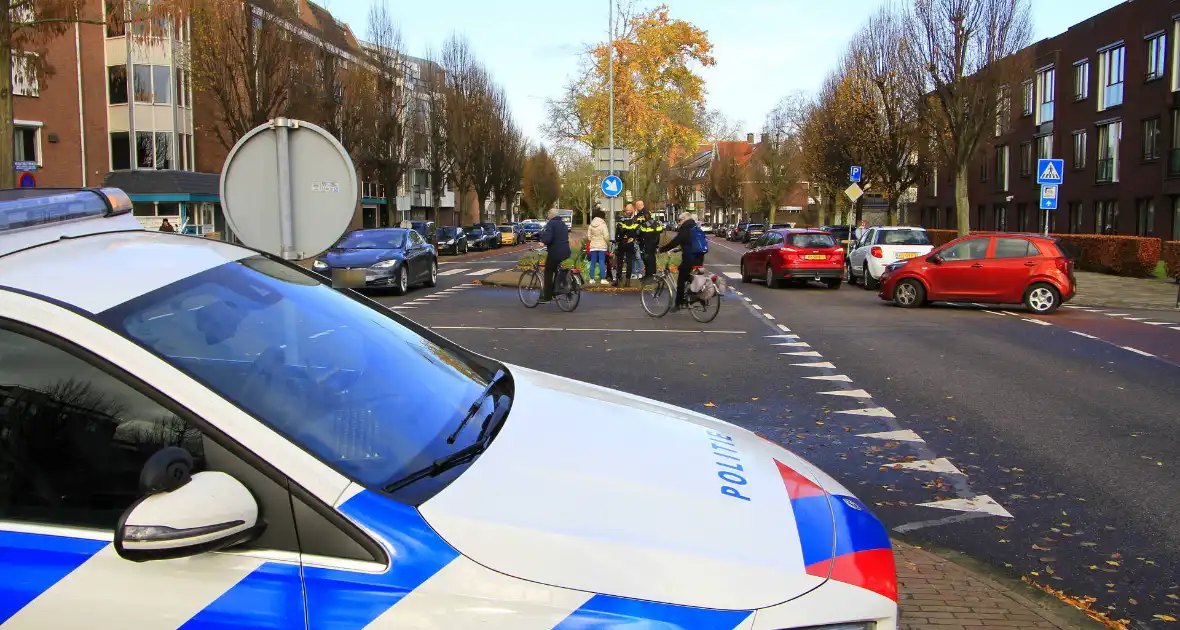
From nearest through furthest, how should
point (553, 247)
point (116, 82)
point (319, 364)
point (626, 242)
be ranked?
1. point (319, 364)
2. point (553, 247)
3. point (626, 242)
4. point (116, 82)

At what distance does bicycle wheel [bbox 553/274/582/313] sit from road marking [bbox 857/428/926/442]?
393 inches

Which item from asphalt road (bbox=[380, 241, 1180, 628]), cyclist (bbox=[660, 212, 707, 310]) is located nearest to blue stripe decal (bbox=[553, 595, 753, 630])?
asphalt road (bbox=[380, 241, 1180, 628])

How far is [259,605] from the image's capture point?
1.90 meters

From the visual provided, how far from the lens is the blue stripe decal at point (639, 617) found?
76.0 inches

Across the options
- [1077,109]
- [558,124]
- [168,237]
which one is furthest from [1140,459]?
[558,124]

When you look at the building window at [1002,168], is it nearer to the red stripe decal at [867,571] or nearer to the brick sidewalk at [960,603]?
the brick sidewalk at [960,603]

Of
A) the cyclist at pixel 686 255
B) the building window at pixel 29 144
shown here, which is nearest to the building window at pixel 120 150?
the building window at pixel 29 144

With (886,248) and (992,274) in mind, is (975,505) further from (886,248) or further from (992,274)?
(886,248)

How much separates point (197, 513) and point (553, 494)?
0.77 metres

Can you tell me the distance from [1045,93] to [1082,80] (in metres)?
3.51

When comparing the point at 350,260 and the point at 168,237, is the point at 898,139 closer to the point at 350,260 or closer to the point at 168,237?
the point at 350,260

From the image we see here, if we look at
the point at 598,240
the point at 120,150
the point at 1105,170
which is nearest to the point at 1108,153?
the point at 1105,170

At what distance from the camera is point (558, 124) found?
5556 centimetres

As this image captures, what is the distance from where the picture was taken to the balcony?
120 ft
